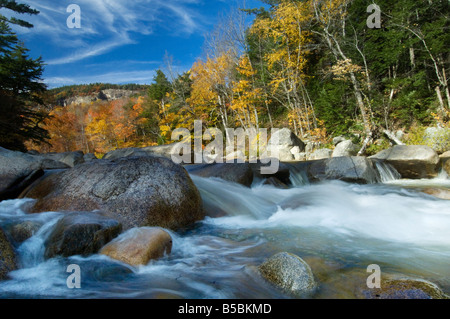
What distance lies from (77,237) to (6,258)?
67cm

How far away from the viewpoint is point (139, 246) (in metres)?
2.94

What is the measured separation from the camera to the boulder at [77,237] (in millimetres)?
2922

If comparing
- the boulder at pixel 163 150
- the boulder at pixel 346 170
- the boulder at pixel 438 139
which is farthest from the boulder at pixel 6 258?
the boulder at pixel 438 139

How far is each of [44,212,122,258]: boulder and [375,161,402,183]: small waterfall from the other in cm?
905

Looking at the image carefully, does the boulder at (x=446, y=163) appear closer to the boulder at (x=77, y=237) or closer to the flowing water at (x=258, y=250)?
the flowing water at (x=258, y=250)

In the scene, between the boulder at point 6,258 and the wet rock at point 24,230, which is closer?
the boulder at point 6,258

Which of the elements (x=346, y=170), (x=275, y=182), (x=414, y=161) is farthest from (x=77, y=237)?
(x=414, y=161)

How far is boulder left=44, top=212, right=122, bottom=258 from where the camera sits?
292 centimetres

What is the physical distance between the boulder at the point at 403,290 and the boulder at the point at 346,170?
6.73 meters

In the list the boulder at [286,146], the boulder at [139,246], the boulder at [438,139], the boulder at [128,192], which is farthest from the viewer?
the boulder at [286,146]

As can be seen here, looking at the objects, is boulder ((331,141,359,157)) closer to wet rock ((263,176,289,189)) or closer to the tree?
wet rock ((263,176,289,189))

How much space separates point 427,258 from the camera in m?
3.05

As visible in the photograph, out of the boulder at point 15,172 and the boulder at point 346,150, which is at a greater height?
the boulder at point 346,150

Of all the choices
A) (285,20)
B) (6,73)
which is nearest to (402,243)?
(285,20)
